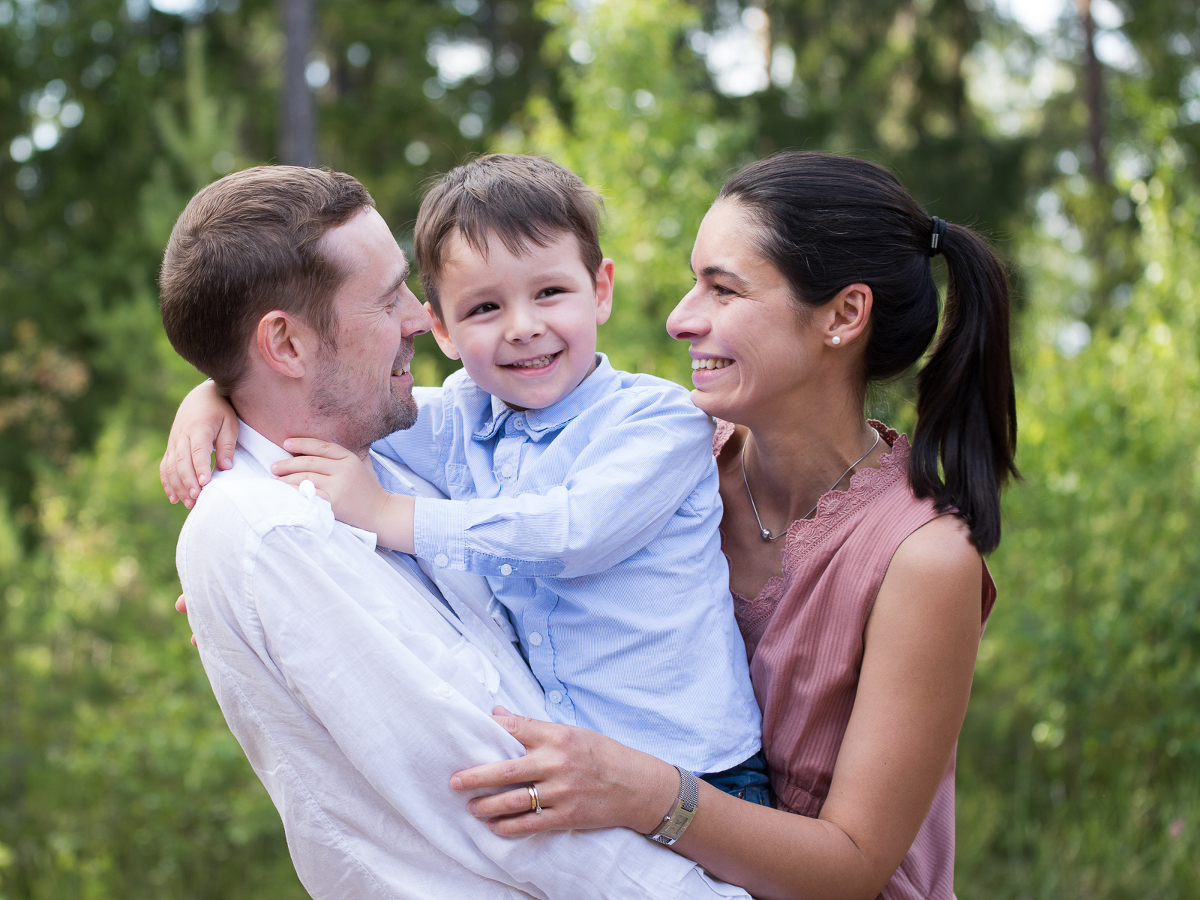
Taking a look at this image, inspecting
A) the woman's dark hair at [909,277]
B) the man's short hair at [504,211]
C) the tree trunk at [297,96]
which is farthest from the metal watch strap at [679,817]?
the tree trunk at [297,96]

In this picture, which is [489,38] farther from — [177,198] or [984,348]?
[984,348]

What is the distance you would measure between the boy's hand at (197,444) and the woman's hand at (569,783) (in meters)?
0.68

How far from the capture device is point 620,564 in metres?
2.05

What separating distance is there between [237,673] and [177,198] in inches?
278

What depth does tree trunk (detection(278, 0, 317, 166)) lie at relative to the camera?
10.1 metres

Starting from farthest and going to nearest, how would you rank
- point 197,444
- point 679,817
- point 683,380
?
point 683,380 < point 197,444 < point 679,817

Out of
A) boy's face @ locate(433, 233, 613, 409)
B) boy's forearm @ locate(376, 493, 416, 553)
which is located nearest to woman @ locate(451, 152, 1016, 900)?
boy's face @ locate(433, 233, 613, 409)

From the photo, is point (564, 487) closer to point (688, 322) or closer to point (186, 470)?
point (688, 322)

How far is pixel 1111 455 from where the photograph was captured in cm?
523

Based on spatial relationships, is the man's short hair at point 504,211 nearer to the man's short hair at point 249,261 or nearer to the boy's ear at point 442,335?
the boy's ear at point 442,335

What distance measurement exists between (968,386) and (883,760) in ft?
2.52

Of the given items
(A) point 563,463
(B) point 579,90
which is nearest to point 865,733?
(A) point 563,463

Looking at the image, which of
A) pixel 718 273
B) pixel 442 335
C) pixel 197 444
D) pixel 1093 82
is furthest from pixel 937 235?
pixel 1093 82

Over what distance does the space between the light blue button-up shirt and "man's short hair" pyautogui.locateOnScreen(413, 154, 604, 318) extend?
0.33m
